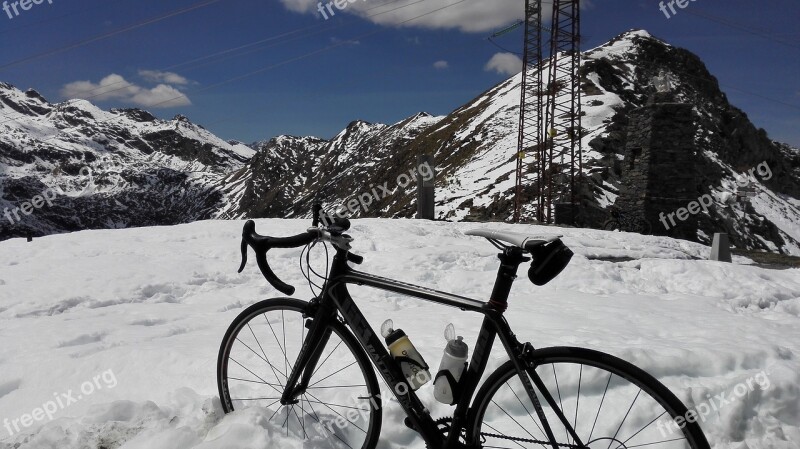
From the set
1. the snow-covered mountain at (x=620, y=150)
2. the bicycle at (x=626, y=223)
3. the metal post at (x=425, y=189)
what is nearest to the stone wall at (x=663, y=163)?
the snow-covered mountain at (x=620, y=150)

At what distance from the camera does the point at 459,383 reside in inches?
109

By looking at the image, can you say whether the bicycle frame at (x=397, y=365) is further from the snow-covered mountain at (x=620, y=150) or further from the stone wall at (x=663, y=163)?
the stone wall at (x=663, y=163)

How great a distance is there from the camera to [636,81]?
186 feet

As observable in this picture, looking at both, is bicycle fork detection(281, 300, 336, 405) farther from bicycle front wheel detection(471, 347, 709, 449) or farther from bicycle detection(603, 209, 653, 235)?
bicycle detection(603, 209, 653, 235)

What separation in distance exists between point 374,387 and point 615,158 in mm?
36404

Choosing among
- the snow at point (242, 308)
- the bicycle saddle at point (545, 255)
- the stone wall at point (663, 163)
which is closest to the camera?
the bicycle saddle at point (545, 255)

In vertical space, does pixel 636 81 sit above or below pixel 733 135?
above

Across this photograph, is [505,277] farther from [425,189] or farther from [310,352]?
[425,189]

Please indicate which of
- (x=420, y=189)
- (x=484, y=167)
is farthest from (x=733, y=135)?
(x=420, y=189)

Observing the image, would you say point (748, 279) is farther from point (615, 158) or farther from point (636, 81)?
Answer: point (636, 81)

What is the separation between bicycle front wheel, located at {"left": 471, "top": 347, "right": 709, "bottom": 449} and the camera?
230 centimetres

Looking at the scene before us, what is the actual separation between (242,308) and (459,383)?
5.34 meters

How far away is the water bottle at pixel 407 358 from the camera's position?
287 cm

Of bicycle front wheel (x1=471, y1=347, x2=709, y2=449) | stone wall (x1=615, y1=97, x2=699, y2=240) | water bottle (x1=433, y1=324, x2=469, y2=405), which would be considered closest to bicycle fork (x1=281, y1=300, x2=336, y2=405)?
water bottle (x1=433, y1=324, x2=469, y2=405)
